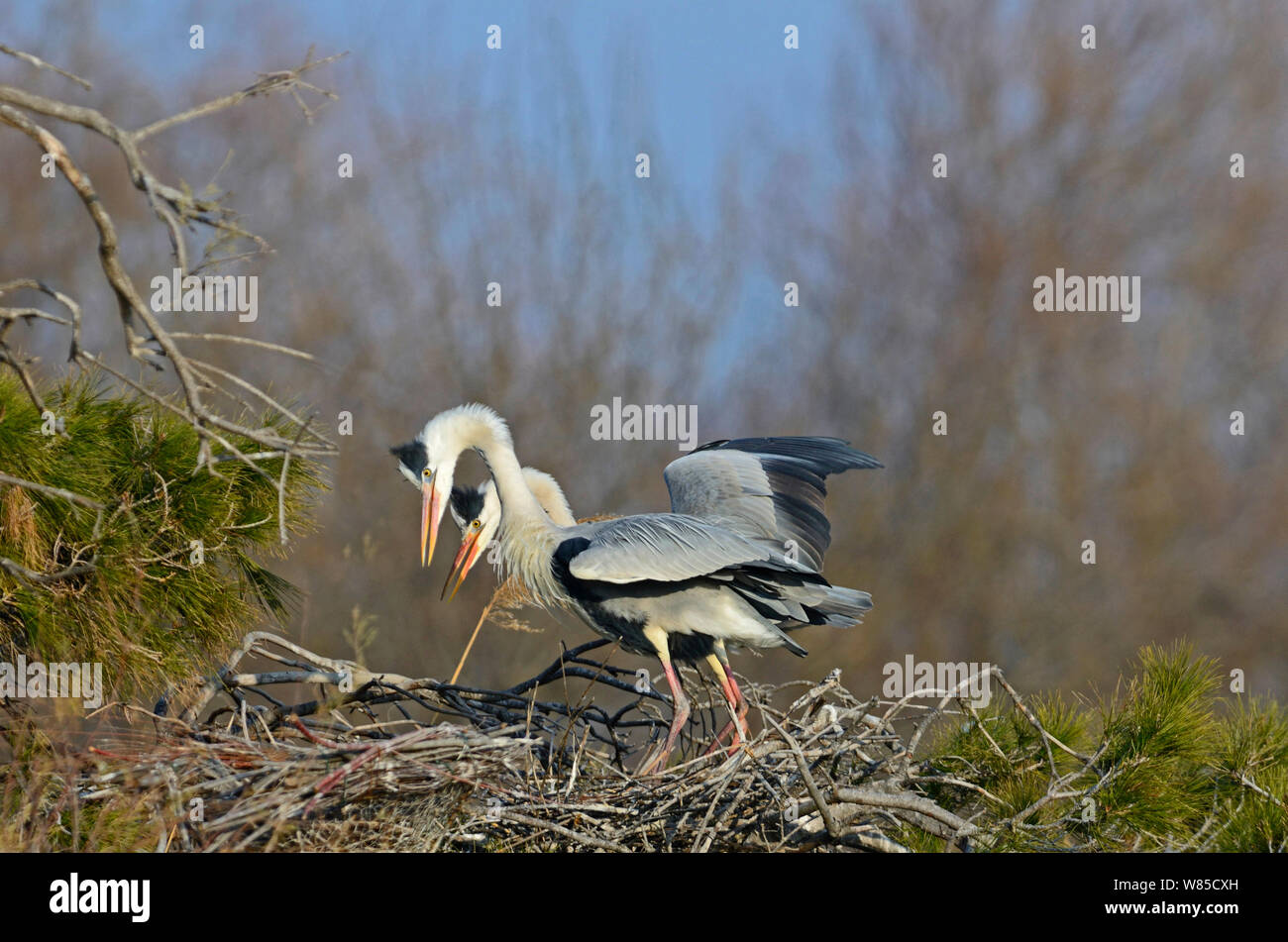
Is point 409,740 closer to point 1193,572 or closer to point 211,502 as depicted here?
point 211,502

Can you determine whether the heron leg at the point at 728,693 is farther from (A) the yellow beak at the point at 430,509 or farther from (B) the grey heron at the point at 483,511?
(A) the yellow beak at the point at 430,509

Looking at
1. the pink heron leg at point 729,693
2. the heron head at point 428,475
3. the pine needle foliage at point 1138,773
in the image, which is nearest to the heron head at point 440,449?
the heron head at point 428,475

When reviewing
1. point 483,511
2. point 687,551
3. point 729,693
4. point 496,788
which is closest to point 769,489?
point 687,551

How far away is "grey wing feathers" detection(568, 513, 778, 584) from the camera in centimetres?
457

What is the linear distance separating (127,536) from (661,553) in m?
1.76

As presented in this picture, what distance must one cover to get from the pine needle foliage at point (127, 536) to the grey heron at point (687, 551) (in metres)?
0.83

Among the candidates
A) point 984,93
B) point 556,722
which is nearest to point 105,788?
point 556,722

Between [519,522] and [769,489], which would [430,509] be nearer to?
[519,522]

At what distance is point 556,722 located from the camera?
4152 mm

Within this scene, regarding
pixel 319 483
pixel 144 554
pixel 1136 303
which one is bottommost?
pixel 144 554

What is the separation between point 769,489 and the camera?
17.5 ft

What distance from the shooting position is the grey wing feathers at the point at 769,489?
5.23 m

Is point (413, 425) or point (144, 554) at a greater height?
point (413, 425)
